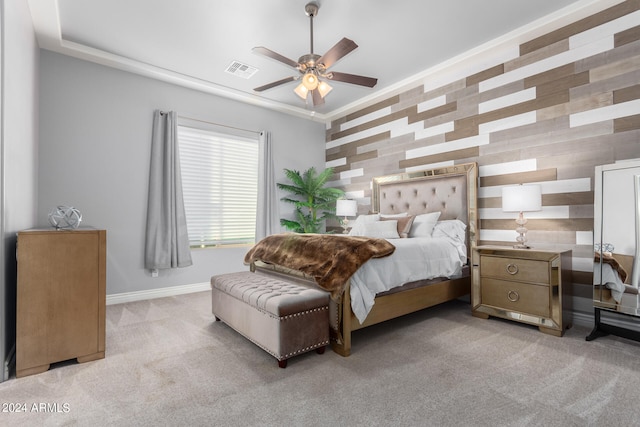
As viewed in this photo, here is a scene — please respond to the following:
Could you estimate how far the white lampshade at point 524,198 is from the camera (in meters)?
2.92

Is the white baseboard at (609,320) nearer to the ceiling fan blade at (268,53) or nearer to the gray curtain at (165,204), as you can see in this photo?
the ceiling fan blade at (268,53)

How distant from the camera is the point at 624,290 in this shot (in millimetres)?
2463

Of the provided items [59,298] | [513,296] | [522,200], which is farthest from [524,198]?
[59,298]

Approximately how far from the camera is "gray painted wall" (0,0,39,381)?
196 cm

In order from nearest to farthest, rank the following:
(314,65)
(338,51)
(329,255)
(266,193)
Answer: (329,255) → (338,51) → (314,65) → (266,193)

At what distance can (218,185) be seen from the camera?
4.76m

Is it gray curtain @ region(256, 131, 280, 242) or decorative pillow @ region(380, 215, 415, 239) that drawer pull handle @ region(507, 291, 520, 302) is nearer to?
decorative pillow @ region(380, 215, 415, 239)

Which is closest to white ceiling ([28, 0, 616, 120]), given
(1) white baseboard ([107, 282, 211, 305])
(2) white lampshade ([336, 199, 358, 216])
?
(2) white lampshade ([336, 199, 358, 216])

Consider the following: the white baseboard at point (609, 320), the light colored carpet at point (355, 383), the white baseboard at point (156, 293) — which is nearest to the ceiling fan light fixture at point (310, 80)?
the light colored carpet at point (355, 383)

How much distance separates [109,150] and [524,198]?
4610 mm

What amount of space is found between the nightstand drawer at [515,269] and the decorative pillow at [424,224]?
2.34 ft

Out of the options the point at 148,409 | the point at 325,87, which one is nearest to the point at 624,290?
the point at 325,87

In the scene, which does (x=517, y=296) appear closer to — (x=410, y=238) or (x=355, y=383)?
(x=410, y=238)

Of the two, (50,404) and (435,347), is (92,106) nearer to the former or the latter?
(50,404)
